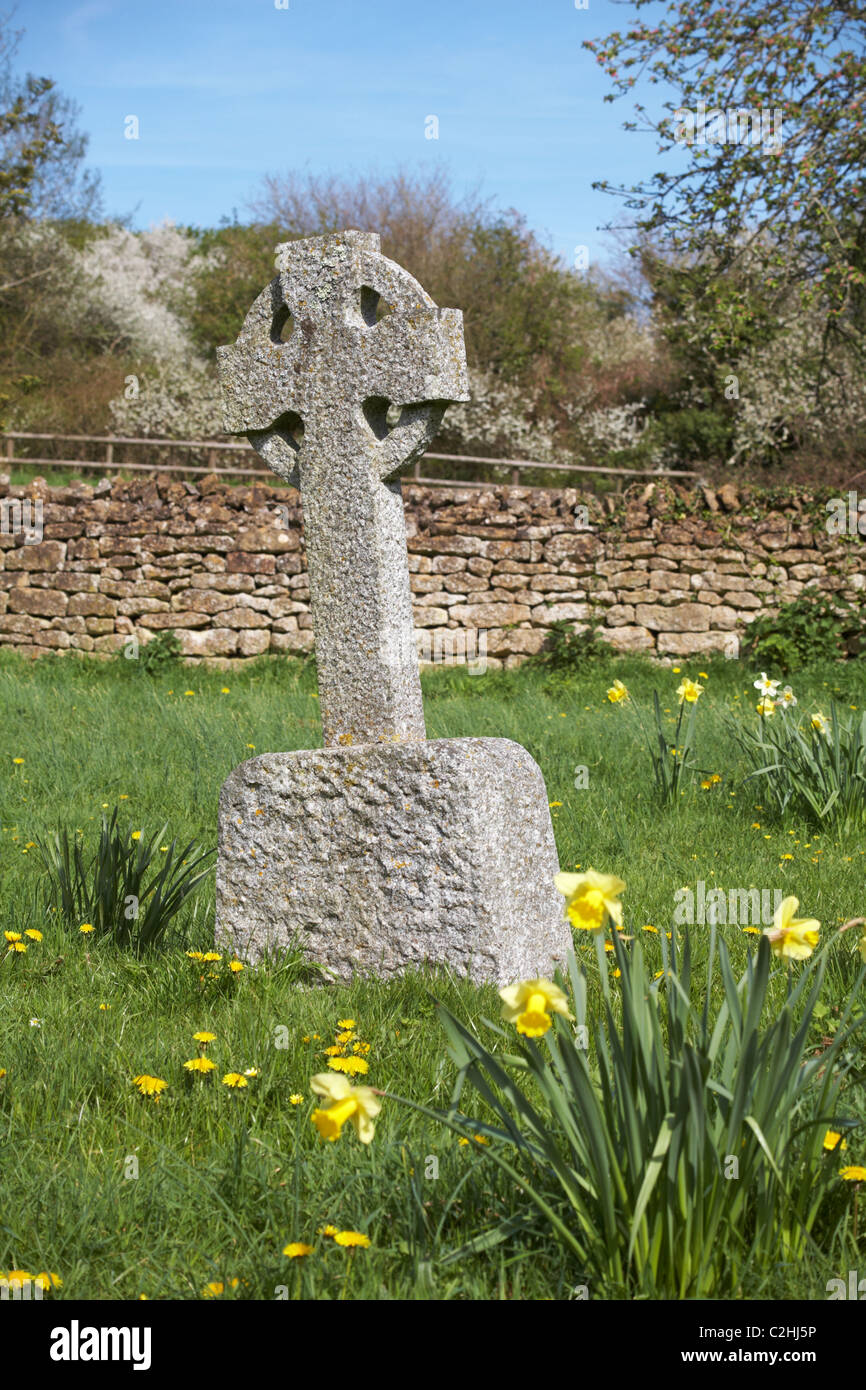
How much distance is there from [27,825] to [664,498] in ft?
23.8

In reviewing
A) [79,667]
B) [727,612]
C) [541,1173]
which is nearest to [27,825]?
[541,1173]

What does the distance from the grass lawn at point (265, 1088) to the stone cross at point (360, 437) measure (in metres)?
0.90

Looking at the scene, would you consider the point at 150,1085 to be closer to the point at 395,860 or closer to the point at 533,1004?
the point at 395,860

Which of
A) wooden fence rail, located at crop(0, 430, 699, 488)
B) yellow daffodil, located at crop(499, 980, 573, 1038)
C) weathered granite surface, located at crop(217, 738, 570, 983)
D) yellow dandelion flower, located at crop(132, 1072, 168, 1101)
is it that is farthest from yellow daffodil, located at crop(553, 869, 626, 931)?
wooden fence rail, located at crop(0, 430, 699, 488)

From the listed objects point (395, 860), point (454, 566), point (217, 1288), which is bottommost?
point (217, 1288)

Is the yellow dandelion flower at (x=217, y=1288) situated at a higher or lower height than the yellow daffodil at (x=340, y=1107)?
lower

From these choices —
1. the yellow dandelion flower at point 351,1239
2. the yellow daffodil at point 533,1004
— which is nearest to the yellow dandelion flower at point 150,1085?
the yellow dandelion flower at point 351,1239

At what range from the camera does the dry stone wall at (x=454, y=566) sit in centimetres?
983

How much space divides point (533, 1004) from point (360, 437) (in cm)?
225

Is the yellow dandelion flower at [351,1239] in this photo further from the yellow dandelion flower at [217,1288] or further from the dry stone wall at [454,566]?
the dry stone wall at [454,566]

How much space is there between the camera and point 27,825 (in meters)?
4.64

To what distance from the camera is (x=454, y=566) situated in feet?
32.8

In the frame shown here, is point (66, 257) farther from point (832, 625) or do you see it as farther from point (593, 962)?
point (593, 962)

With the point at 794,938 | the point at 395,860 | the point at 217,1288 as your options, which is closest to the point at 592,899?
the point at 794,938
